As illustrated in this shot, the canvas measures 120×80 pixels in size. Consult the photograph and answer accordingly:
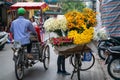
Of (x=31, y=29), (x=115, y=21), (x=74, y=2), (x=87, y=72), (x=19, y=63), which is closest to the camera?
(x=115, y=21)

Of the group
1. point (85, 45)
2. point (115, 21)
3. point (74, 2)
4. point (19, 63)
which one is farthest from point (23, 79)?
point (74, 2)

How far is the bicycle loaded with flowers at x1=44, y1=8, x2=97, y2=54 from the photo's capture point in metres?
9.23

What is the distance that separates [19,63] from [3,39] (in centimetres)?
1030

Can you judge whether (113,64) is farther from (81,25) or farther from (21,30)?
(21,30)

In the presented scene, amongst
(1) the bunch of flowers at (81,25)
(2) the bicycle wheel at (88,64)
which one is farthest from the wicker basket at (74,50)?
(2) the bicycle wheel at (88,64)

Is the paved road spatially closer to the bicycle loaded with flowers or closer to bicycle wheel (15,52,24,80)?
bicycle wheel (15,52,24,80)

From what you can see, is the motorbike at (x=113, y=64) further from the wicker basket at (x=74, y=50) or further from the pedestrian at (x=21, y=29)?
the pedestrian at (x=21, y=29)

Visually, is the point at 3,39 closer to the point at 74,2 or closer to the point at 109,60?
the point at 109,60

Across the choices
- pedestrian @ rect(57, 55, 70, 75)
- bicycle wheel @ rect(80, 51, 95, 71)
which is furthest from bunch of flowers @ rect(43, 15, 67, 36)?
bicycle wheel @ rect(80, 51, 95, 71)

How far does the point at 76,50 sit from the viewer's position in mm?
9500

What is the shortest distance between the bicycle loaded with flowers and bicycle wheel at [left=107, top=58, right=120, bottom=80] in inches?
40.1

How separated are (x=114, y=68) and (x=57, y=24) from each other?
1.96 meters

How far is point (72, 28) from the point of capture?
948 centimetres

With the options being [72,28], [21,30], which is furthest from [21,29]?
[72,28]
